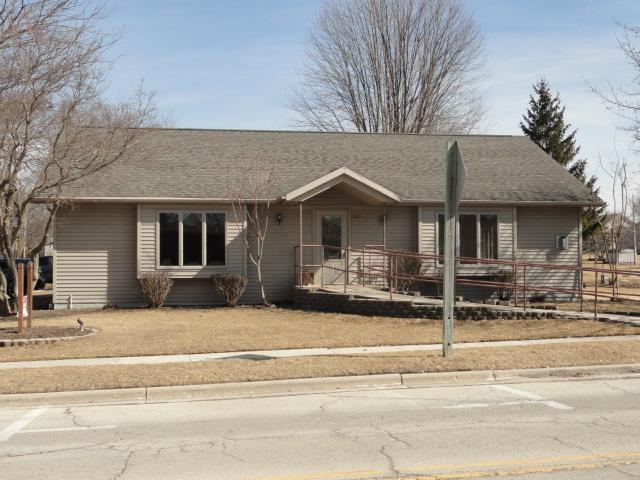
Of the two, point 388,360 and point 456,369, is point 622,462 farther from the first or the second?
point 388,360

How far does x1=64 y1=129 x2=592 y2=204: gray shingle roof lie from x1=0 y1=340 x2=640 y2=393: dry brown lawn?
9.73 m

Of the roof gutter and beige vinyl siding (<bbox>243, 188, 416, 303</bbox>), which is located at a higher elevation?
the roof gutter

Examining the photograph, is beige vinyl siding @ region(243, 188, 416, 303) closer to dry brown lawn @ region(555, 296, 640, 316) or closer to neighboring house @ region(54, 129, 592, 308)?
neighboring house @ region(54, 129, 592, 308)

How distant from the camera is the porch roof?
1883 centimetres

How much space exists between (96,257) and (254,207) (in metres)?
4.76

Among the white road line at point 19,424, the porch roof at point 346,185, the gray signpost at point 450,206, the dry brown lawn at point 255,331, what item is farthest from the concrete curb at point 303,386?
the porch roof at point 346,185

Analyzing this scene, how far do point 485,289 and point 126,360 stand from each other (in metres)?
13.2

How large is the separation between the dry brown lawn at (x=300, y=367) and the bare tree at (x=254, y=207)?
9.22 m

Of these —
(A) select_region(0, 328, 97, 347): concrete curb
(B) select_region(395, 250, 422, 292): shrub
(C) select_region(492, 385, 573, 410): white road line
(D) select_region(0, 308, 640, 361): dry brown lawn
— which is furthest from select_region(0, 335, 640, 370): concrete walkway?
(B) select_region(395, 250, 422, 292): shrub

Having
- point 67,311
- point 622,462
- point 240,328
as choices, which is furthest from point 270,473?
point 67,311

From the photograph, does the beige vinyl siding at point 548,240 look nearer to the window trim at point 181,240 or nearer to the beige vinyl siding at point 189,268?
the beige vinyl siding at point 189,268

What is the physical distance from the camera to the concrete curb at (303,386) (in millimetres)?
8727

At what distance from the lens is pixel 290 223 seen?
A: 20.7 metres

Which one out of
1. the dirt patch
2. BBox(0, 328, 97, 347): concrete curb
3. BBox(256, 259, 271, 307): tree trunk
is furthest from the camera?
BBox(256, 259, 271, 307): tree trunk
